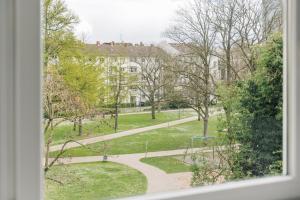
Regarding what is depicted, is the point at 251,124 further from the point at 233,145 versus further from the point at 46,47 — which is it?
the point at 46,47

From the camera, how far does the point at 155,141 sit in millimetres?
1144

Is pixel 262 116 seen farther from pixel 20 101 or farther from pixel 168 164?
pixel 20 101

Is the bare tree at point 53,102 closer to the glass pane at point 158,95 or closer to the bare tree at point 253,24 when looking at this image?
the glass pane at point 158,95

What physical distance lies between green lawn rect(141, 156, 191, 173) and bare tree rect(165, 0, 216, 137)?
0.12 meters

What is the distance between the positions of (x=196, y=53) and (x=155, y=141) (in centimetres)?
28

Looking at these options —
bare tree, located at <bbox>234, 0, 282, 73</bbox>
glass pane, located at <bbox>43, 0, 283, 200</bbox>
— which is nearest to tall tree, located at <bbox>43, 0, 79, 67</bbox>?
glass pane, located at <bbox>43, 0, 283, 200</bbox>

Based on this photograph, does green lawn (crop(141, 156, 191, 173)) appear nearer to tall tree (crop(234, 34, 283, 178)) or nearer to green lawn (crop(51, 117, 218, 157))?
green lawn (crop(51, 117, 218, 157))

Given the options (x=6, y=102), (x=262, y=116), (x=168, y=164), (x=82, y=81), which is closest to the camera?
(x=6, y=102)

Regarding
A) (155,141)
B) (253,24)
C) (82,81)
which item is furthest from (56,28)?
(253,24)

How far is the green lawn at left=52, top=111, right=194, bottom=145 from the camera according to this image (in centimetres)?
103

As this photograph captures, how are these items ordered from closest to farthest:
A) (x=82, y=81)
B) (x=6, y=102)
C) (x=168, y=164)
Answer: (x=6, y=102) → (x=82, y=81) → (x=168, y=164)

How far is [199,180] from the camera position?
1204 millimetres

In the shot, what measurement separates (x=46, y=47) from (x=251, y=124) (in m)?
0.67

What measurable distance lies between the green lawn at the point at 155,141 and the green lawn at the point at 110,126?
0.09 ft
